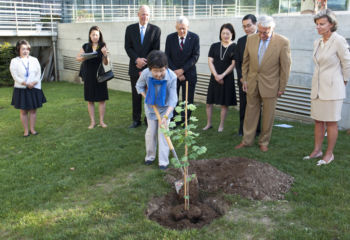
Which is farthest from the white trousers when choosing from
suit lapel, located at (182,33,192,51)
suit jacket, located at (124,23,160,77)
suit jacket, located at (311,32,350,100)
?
suit jacket, located at (311,32,350,100)

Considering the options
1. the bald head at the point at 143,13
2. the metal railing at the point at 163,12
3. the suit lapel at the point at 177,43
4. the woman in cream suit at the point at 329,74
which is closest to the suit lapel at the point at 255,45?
the woman in cream suit at the point at 329,74

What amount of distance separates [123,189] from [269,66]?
8.90 ft

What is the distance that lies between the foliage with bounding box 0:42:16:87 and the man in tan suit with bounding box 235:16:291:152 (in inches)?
506

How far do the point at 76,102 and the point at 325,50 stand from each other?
7.58 m

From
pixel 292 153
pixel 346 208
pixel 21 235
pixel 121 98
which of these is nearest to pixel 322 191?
pixel 346 208

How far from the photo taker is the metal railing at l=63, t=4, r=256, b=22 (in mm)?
9609

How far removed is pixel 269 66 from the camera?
15.9 ft

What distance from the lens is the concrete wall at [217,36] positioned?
6730 mm

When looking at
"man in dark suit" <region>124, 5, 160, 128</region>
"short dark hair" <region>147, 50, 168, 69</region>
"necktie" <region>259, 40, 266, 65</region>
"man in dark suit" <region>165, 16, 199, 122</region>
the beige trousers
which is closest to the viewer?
"short dark hair" <region>147, 50, 168, 69</region>

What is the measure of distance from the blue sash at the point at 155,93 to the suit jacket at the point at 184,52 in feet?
5.98

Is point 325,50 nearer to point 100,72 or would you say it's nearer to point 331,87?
point 331,87

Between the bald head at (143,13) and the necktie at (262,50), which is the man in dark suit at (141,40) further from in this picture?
the necktie at (262,50)

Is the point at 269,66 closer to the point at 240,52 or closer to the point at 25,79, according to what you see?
the point at 240,52

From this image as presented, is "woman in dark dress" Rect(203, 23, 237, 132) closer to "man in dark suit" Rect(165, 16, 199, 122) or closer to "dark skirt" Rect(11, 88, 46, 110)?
"man in dark suit" Rect(165, 16, 199, 122)
